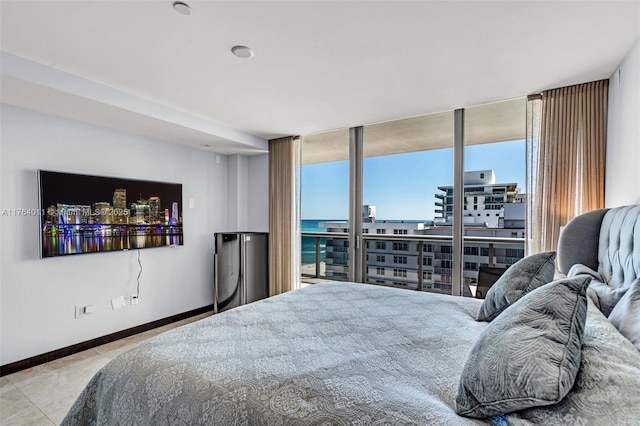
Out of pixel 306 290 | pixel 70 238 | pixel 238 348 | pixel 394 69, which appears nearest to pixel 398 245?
pixel 306 290

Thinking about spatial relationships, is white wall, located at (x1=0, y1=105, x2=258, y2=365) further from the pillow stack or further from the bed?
the pillow stack

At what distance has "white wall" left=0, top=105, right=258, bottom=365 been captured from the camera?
2.71 meters

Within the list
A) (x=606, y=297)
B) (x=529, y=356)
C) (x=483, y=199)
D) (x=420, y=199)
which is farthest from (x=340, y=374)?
(x=420, y=199)

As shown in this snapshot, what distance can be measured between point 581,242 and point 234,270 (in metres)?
3.63

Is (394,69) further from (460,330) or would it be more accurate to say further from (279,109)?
(460,330)

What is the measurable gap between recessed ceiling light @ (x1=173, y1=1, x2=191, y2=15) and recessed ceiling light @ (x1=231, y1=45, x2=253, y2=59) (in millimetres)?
391

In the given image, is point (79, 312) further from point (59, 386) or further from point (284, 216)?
point (284, 216)

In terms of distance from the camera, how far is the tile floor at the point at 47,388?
2.14 m

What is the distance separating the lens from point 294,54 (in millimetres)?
2150

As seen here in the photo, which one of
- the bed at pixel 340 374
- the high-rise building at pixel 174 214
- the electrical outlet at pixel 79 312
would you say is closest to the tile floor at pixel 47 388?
the electrical outlet at pixel 79 312

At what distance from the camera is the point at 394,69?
93.4 inches

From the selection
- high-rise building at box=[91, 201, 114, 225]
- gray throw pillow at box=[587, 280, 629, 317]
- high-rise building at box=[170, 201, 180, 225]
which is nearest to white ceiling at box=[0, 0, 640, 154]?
high-rise building at box=[91, 201, 114, 225]

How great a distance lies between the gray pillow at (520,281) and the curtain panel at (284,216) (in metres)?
2.92

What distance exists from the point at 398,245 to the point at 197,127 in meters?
2.90
